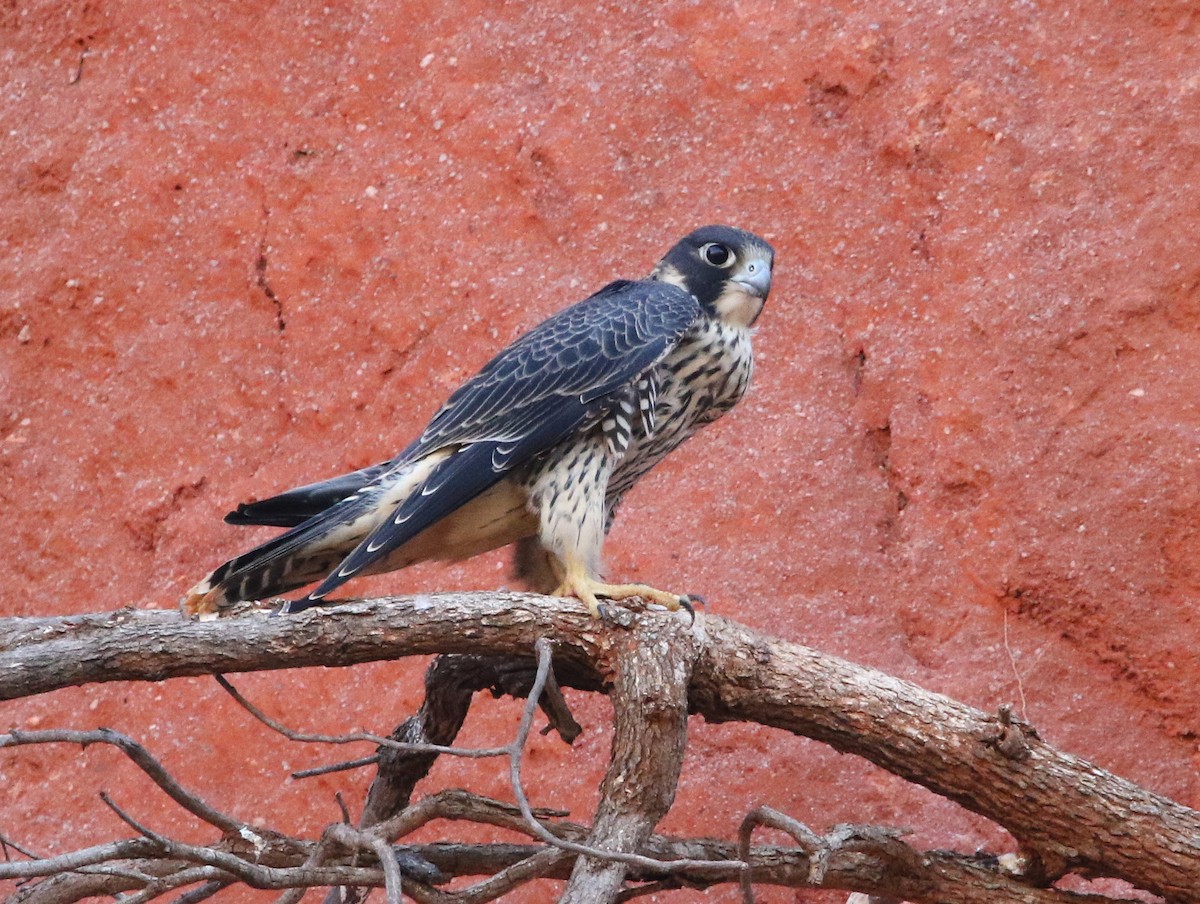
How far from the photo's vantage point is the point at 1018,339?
A: 16.0 feet

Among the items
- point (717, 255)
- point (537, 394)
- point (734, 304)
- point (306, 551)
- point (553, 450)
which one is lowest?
point (306, 551)

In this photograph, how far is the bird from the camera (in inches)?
126

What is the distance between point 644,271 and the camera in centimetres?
513

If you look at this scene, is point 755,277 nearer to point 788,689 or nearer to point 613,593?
point 613,593

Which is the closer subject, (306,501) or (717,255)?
(306,501)

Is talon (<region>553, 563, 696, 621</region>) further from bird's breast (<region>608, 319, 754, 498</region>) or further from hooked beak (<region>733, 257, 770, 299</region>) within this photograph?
hooked beak (<region>733, 257, 770, 299</region>)

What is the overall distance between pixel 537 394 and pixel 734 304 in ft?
1.78

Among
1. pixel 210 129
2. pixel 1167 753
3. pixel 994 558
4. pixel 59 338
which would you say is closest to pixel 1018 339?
pixel 994 558

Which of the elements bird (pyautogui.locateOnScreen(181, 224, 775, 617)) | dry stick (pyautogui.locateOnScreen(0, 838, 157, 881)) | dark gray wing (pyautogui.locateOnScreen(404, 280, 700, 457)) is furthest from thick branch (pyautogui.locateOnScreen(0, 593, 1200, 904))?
dark gray wing (pyautogui.locateOnScreen(404, 280, 700, 457))

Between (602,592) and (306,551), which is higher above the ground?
(306,551)

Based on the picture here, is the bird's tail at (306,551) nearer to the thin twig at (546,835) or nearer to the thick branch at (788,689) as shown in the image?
the thick branch at (788,689)

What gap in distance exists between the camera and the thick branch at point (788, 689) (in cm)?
274

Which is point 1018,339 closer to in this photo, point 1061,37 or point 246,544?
point 1061,37

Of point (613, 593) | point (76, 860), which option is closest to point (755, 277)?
point (613, 593)
